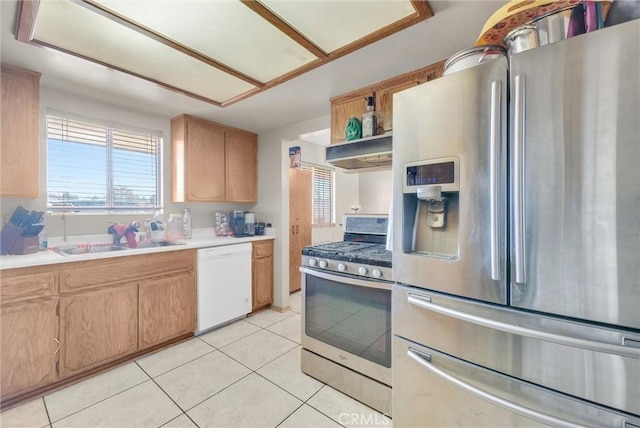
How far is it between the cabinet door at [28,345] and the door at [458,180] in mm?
2401

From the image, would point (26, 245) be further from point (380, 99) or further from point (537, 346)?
point (537, 346)

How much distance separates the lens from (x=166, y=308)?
2441 mm

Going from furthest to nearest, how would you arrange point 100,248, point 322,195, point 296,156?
point 322,195 < point 296,156 < point 100,248

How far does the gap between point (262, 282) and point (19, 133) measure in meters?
2.55

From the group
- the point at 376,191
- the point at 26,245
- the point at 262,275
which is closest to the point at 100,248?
the point at 26,245

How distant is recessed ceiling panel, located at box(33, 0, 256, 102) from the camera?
4.57ft

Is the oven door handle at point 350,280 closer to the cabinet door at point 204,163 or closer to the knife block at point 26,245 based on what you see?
the cabinet door at point 204,163

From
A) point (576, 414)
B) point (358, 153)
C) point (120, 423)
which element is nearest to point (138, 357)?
point (120, 423)

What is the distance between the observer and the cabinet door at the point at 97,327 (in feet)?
6.25

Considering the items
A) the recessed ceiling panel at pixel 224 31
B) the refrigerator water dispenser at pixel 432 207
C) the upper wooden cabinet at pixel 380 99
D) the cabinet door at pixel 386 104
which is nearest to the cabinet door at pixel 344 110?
the upper wooden cabinet at pixel 380 99

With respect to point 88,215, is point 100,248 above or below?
below

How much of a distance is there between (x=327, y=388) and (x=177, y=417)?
98 cm

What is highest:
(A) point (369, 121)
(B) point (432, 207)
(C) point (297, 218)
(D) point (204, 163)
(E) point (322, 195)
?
(A) point (369, 121)

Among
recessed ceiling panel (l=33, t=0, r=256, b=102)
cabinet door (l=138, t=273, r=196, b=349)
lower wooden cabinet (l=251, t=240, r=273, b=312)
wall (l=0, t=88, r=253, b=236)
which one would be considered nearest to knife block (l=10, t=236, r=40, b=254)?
wall (l=0, t=88, r=253, b=236)
